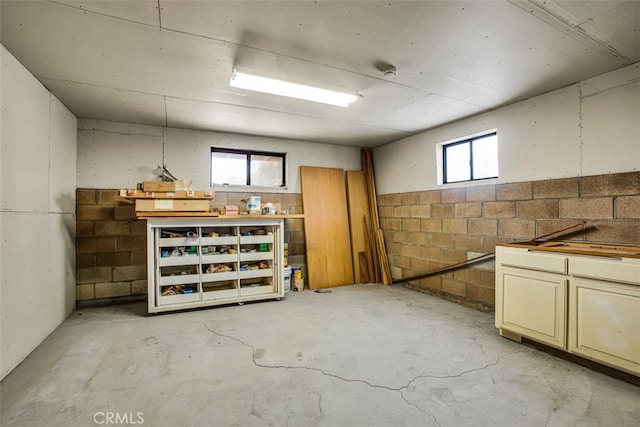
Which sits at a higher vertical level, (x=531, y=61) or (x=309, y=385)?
(x=531, y=61)

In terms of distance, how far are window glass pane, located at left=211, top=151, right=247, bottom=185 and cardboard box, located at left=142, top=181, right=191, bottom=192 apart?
1.01 metres

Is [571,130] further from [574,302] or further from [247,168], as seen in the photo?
[247,168]

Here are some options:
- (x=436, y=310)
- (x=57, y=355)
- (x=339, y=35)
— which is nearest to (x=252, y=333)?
(x=57, y=355)

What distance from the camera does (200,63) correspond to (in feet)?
8.04

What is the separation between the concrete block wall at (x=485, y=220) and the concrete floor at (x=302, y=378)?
0.89m

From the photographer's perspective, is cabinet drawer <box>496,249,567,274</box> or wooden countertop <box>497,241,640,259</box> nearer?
wooden countertop <box>497,241,640,259</box>

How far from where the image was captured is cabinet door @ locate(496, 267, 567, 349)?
232cm

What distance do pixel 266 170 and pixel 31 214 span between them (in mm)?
2945

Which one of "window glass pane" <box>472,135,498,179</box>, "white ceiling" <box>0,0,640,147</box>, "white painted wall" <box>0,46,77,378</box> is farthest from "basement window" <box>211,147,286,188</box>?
"window glass pane" <box>472,135,498,179</box>

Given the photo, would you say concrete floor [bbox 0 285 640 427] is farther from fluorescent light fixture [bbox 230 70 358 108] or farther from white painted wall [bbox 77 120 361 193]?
fluorescent light fixture [bbox 230 70 358 108]

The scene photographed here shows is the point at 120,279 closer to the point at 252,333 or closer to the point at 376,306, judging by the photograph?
the point at 252,333

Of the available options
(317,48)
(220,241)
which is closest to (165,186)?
(220,241)

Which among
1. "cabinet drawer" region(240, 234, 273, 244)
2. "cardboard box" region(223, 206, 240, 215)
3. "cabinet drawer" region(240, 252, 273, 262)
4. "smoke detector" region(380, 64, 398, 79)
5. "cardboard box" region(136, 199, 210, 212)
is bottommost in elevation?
"cabinet drawer" region(240, 252, 273, 262)

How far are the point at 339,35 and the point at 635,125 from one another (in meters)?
2.59
